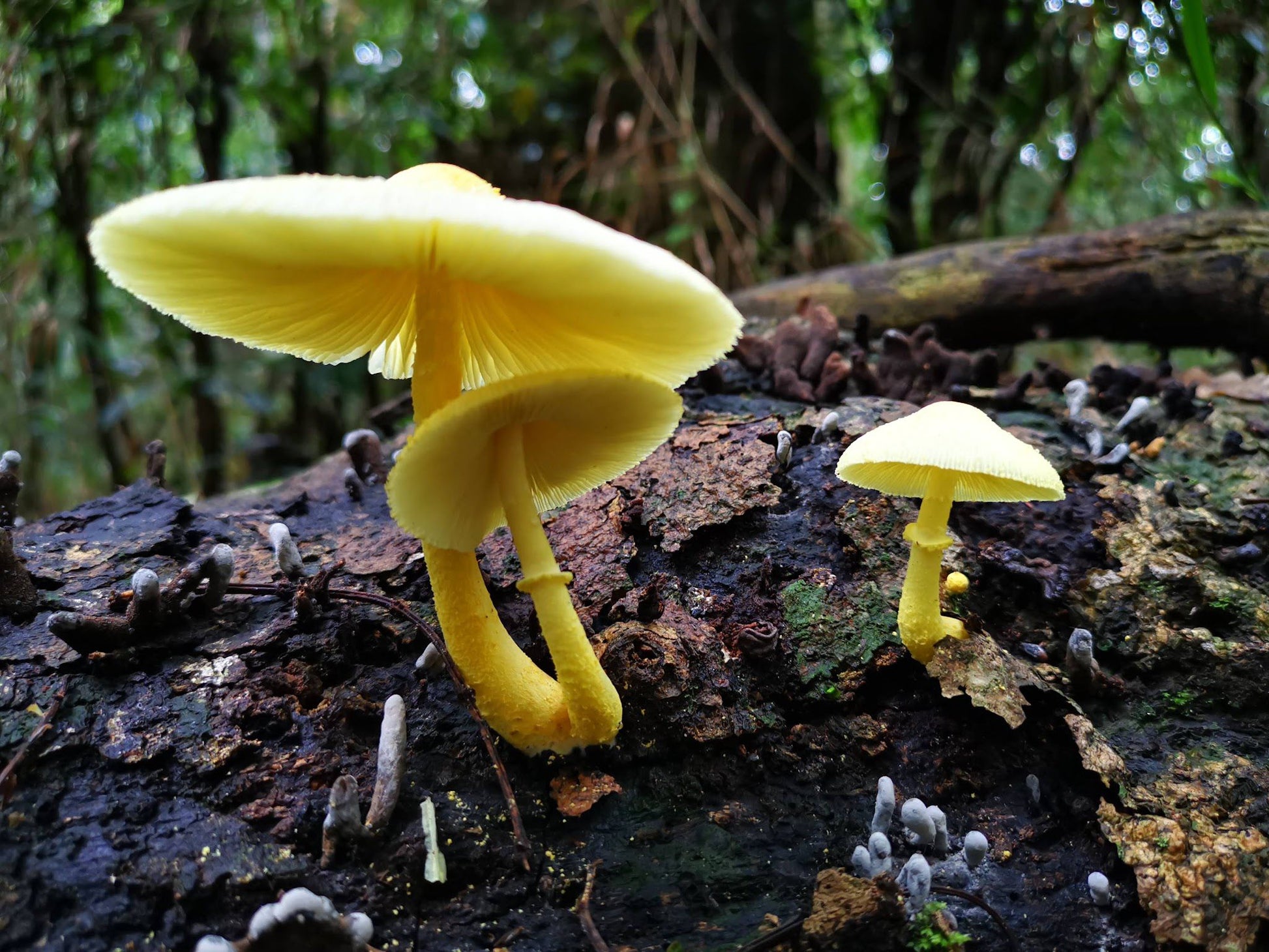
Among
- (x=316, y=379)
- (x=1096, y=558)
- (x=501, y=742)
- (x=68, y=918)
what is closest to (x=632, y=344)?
(x=501, y=742)

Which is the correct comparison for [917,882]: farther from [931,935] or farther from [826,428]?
[826,428]

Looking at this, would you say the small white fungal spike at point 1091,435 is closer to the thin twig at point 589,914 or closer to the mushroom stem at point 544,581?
the mushroom stem at point 544,581

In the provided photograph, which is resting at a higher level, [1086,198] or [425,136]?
[425,136]

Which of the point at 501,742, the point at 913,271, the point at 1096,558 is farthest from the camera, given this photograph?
the point at 913,271

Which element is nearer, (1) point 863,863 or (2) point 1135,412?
(1) point 863,863

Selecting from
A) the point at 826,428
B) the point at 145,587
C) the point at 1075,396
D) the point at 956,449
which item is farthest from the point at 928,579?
the point at 145,587

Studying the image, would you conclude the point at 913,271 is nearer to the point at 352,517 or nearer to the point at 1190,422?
the point at 1190,422

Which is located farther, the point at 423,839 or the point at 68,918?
the point at 423,839


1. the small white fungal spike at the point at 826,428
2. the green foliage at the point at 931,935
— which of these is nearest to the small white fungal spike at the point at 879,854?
the green foliage at the point at 931,935
